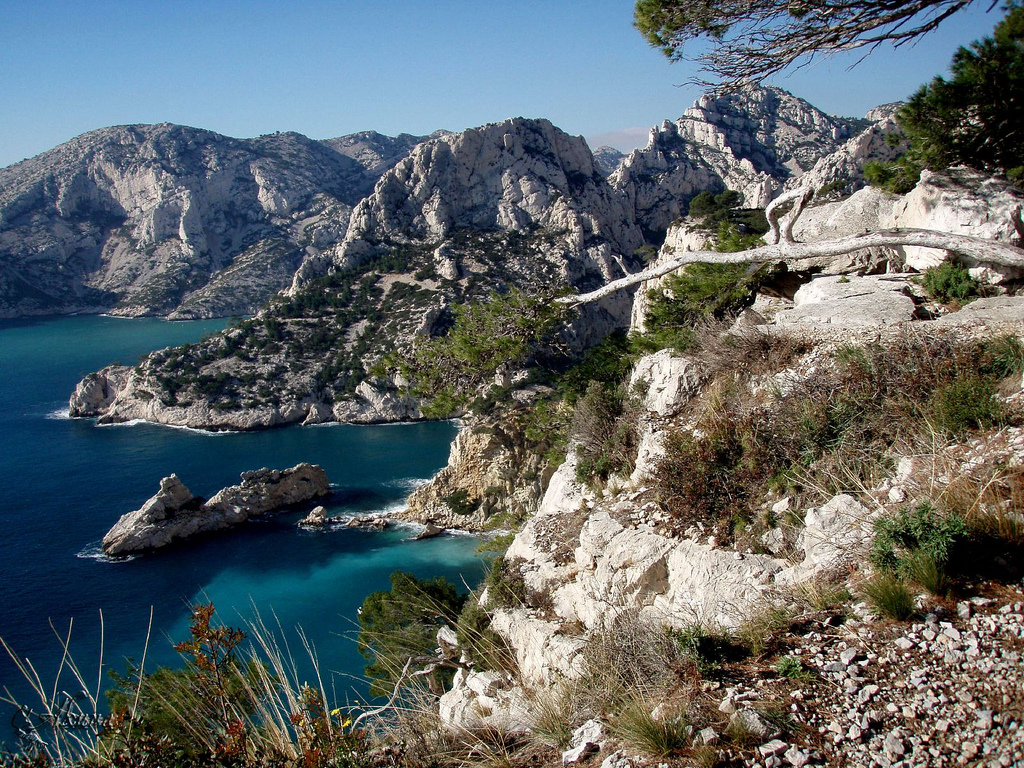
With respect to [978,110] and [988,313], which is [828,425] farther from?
[978,110]

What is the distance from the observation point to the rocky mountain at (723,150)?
6400 centimetres

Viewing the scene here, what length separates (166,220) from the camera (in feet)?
334

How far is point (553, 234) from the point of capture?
57781mm

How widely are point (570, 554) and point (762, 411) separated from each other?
2695 mm

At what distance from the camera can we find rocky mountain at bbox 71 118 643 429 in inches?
1898

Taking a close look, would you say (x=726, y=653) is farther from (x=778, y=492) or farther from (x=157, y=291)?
(x=157, y=291)

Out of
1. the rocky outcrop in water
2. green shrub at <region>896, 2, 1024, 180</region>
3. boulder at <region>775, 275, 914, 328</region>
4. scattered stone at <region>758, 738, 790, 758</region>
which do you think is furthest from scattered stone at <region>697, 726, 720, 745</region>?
the rocky outcrop in water

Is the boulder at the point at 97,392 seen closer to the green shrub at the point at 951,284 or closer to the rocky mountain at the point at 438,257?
the rocky mountain at the point at 438,257

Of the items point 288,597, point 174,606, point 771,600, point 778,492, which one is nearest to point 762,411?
point 778,492

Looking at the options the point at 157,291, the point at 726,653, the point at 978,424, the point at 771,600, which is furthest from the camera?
the point at 157,291

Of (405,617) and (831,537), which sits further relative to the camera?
(405,617)

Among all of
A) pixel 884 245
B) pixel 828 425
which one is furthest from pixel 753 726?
pixel 884 245

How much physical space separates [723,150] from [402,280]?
138 ft

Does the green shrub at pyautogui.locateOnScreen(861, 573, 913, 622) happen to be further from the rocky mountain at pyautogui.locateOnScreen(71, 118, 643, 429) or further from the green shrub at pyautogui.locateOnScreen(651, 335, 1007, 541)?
the rocky mountain at pyautogui.locateOnScreen(71, 118, 643, 429)
